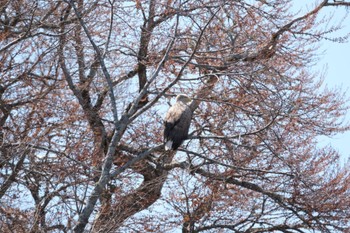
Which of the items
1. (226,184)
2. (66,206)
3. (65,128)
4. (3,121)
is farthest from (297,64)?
(66,206)

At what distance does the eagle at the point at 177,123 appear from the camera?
12.4 metres

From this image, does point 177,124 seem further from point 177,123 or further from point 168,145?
point 168,145

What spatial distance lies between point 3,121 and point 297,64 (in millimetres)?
6324

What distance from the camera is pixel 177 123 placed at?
12656 millimetres

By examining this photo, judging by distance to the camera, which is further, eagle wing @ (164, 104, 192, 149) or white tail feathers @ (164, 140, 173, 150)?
eagle wing @ (164, 104, 192, 149)

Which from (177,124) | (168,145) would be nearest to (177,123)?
(177,124)

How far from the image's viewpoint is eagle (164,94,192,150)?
40.8 feet

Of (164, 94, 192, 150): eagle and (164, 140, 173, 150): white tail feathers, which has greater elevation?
(164, 94, 192, 150): eagle

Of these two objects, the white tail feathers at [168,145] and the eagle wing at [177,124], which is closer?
the white tail feathers at [168,145]

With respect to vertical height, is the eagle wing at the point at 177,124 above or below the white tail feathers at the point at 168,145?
above

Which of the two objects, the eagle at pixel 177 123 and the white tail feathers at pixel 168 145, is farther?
the eagle at pixel 177 123

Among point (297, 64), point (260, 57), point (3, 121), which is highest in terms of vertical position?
Result: point (297, 64)

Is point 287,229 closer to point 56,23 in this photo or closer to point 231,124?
point 231,124

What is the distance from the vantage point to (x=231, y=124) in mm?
13609
